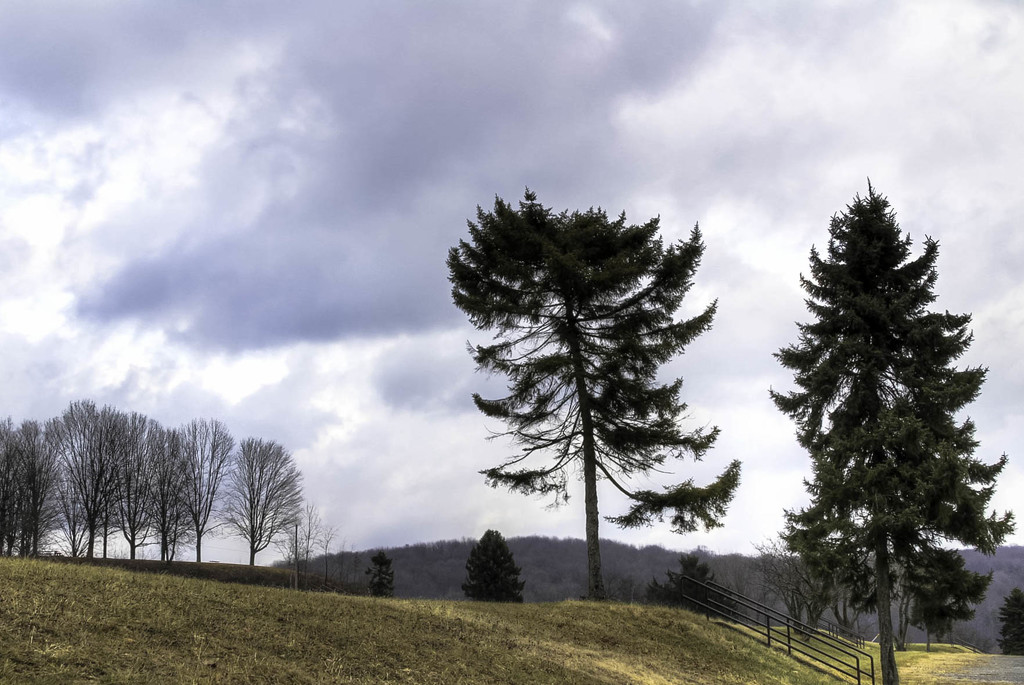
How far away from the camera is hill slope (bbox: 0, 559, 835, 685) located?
8.66 meters

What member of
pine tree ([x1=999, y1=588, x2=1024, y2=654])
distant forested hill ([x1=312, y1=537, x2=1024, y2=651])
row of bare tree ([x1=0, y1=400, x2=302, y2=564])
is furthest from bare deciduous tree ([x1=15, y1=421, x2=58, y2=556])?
pine tree ([x1=999, y1=588, x2=1024, y2=654])

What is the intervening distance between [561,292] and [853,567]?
41.6 ft

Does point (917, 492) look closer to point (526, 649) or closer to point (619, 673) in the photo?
point (619, 673)

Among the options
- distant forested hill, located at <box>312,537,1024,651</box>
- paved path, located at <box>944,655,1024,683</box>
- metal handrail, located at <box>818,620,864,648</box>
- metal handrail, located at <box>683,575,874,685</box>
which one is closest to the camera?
metal handrail, located at <box>683,575,874,685</box>

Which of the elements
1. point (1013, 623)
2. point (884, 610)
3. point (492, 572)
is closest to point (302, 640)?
point (884, 610)

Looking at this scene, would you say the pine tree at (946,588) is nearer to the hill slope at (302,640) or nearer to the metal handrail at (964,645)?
the hill slope at (302,640)

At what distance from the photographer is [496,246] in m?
23.3

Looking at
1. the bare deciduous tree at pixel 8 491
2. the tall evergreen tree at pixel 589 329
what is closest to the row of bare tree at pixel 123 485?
the bare deciduous tree at pixel 8 491

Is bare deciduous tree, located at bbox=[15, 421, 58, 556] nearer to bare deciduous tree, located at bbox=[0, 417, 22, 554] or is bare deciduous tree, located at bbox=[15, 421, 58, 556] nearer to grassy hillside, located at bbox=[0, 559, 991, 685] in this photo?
bare deciduous tree, located at bbox=[0, 417, 22, 554]

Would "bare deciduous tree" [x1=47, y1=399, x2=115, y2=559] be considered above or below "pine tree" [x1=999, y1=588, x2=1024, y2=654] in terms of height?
above

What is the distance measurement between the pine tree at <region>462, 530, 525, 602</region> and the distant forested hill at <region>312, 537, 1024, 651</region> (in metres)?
22.0

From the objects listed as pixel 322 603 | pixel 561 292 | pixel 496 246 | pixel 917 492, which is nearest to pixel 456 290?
pixel 496 246

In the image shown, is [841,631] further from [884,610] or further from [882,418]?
[882,418]

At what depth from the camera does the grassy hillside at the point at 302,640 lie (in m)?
8.65
